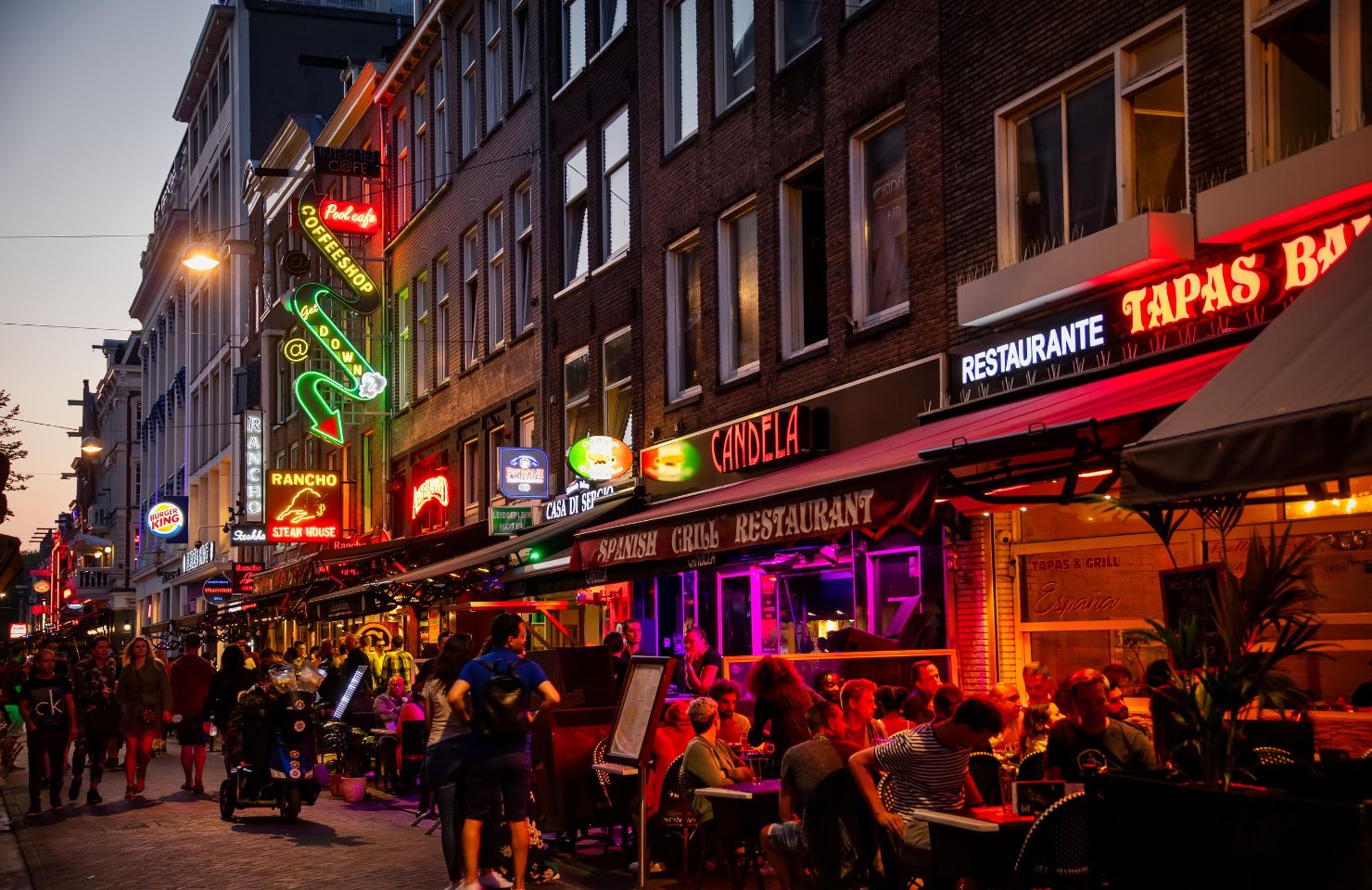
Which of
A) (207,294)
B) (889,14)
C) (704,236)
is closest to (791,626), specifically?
(704,236)

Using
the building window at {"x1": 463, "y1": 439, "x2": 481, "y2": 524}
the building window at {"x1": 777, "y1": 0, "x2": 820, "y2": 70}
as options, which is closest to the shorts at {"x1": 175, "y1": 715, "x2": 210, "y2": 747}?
the building window at {"x1": 777, "y1": 0, "x2": 820, "y2": 70}

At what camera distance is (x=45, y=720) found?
17531mm

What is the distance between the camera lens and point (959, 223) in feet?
50.5

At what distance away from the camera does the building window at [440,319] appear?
107ft

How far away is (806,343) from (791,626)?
10.8 ft

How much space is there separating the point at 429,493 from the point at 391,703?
47.1 feet

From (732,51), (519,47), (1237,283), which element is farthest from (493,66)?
(1237,283)

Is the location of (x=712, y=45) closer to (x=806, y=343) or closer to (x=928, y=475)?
(x=806, y=343)

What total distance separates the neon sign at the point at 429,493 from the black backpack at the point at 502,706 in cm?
2122

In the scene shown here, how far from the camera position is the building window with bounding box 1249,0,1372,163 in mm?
11055

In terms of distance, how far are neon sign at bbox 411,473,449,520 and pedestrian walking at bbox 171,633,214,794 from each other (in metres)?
11.3

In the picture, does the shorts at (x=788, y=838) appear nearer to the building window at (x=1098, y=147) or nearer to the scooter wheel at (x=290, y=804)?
the building window at (x=1098, y=147)

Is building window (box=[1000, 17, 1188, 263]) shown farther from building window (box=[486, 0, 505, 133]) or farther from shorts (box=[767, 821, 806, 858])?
building window (box=[486, 0, 505, 133])

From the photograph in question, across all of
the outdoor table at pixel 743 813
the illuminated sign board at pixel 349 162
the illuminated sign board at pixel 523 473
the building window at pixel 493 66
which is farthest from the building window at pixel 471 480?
the outdoor table at pixel 743 813
